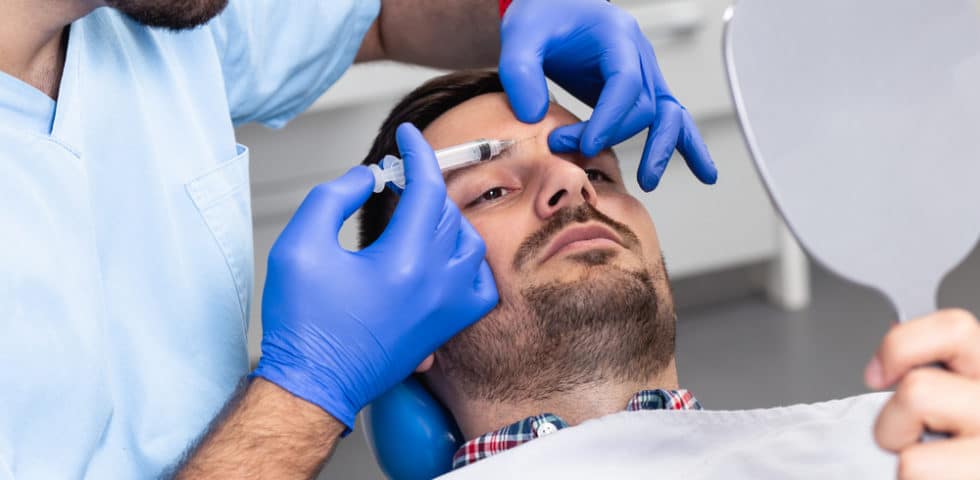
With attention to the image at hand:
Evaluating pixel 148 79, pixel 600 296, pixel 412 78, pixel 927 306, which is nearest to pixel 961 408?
pixel 927 306

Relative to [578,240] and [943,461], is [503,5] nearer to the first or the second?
[578,240]

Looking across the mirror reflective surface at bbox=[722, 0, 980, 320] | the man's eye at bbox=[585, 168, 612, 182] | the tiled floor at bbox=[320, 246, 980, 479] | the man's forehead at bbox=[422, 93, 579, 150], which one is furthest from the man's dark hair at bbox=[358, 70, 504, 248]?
the tiled floor at bbox=[320, 246, 980, 479]

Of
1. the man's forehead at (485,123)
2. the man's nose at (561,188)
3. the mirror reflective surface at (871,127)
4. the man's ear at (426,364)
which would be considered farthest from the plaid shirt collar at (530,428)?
the mirror reflective surface at (871,127)

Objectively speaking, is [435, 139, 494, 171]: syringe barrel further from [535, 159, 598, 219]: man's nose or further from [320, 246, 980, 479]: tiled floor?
[320, 246, 980, 479]: tiled floor

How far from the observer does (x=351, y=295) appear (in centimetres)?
99

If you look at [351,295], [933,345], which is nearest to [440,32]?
[351,295]

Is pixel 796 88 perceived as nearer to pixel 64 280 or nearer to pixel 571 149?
pixel 571 149

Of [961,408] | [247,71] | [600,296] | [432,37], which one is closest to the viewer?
[961,408]

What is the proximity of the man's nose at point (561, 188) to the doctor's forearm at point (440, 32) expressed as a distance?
13.1 inches

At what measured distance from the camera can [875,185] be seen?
0.65 m

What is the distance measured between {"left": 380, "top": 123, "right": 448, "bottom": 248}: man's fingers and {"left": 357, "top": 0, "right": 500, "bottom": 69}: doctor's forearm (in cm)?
39

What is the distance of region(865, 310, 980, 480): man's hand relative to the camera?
1.87 feet

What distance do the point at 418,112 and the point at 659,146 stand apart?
12.9 inches

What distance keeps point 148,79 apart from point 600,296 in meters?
0.55
